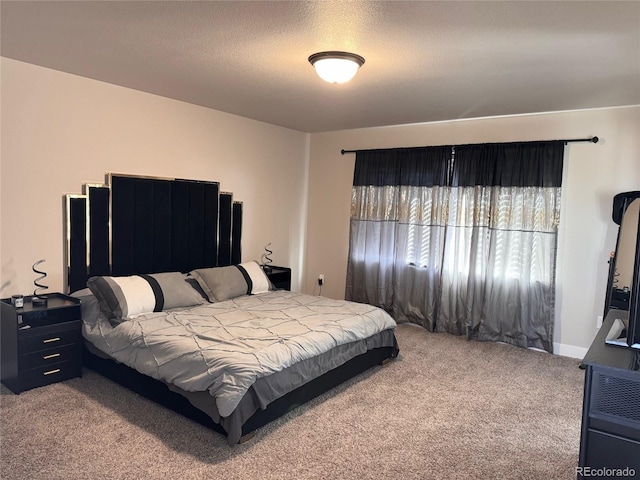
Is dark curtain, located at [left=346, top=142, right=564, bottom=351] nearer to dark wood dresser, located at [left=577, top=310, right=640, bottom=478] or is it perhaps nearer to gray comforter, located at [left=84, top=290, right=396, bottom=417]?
gray comforter, located at [left=84, top=290, right=396, bottom=417]

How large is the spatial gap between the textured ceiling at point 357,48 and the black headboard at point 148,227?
959 mm

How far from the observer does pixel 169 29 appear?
2.60m

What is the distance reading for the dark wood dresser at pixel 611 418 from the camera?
1857mm

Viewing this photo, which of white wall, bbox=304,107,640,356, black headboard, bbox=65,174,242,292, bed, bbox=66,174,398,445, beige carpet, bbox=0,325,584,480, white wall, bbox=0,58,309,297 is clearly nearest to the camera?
beige carpet, bbox=0,325,584,480

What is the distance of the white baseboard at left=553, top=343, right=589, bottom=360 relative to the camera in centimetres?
439

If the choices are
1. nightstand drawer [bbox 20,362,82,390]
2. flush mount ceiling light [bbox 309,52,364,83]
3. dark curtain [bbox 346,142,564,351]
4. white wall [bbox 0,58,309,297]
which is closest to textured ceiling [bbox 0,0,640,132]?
flush mount ceiling light [bbox 309,52,364,83]

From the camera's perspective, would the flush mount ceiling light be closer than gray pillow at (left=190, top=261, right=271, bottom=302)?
Yes

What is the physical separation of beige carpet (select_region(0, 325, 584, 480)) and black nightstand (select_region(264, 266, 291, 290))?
71.7 inches

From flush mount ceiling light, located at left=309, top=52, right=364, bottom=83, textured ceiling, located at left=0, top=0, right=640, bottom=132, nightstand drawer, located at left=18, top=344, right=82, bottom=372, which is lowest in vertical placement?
nightstand drawer, located at left=18, top=344, right=82, bottom=372

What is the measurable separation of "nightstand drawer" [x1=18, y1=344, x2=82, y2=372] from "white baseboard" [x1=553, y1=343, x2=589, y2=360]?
14.4ft

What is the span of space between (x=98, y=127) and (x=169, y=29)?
1.71 metres

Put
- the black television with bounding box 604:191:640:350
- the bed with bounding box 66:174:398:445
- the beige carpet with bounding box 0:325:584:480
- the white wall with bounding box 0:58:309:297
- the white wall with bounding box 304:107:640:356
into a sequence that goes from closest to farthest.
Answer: the beige carpet with bounding box 0:325:584:480 < the bed with bounding box 66:174:398:445 < the white wall with bounding box 0:58:309:297 < the black television with bounding box 604:191:640:350 < the white wall with bounding box 304:107:640:356

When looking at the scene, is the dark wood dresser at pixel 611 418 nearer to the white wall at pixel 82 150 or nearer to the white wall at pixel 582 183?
the white wall at pixel 582 183

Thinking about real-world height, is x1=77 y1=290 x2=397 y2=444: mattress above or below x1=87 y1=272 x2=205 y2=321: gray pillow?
below
